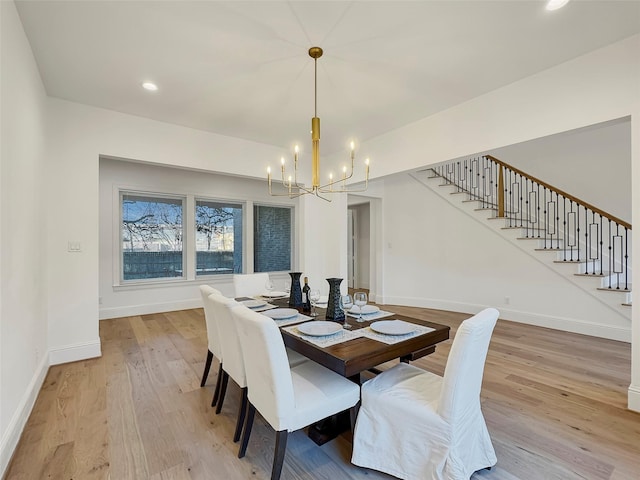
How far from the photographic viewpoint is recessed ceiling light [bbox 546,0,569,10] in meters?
1.93

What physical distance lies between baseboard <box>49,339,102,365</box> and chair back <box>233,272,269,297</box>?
1683mm

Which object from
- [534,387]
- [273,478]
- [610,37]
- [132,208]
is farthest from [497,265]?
[132,208]

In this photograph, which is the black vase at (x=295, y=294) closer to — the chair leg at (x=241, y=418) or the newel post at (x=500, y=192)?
the chair leg at (x=241, y=418)

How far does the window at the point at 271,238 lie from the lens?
666 cm

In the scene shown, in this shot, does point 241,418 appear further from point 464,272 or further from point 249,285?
point 464,272

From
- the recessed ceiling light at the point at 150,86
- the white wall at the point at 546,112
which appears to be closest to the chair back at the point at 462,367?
the white wall at the point at 546,112

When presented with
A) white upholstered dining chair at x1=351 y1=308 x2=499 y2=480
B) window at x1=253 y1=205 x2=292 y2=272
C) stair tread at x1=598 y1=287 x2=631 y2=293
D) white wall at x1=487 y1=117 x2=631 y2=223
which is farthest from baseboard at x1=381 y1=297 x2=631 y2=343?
white upholstered dining chair at x1=351 y1=308 x2=499 y2=480

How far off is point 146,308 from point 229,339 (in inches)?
163

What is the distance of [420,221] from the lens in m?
5.85

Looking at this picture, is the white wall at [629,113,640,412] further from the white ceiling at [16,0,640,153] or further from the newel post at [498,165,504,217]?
the newel post at [498,165,504,217]

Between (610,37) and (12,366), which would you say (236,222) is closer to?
(12,366)

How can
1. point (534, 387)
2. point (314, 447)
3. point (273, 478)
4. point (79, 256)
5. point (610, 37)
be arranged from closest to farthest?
point (273, 478) < point (314, 447) < point (610, 37) < point (534, 387) < point (79, 256)

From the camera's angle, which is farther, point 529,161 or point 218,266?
point 218,266

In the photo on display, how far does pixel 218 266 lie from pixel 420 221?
4118 millimetres
